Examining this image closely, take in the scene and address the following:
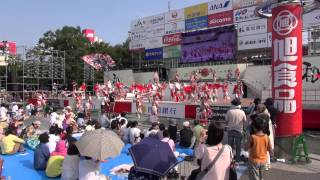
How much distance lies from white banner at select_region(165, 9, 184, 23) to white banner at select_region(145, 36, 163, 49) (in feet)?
7.71

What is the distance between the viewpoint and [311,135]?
Answer: 14.7m

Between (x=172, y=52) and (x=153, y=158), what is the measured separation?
3495cm

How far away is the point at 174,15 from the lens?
42281 mm

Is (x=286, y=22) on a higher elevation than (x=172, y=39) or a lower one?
lower

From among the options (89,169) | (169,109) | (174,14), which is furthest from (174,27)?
(89,169)

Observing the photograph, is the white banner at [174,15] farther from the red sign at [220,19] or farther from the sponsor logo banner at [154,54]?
the red sign at [220,19]

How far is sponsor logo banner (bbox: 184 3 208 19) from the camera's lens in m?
37.9

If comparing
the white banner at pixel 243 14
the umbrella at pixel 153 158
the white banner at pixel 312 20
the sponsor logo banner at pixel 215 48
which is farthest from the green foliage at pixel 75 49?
the umbrella at pixel 153 158

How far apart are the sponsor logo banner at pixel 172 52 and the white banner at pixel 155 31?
2.43 m

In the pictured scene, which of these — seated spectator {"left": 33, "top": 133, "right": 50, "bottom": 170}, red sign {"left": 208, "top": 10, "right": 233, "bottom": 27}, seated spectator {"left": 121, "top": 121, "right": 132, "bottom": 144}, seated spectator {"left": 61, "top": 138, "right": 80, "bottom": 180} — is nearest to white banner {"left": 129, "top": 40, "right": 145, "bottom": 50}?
red sign {"left": 208, "top": 10, "right": 233, "bottom": 27}

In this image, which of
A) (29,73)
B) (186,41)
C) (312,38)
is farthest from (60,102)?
(312,38)

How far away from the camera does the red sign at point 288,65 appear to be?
33.3 ft

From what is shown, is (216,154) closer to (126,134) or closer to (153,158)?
(153,158)

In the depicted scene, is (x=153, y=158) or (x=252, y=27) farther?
(x=252, y=27)
